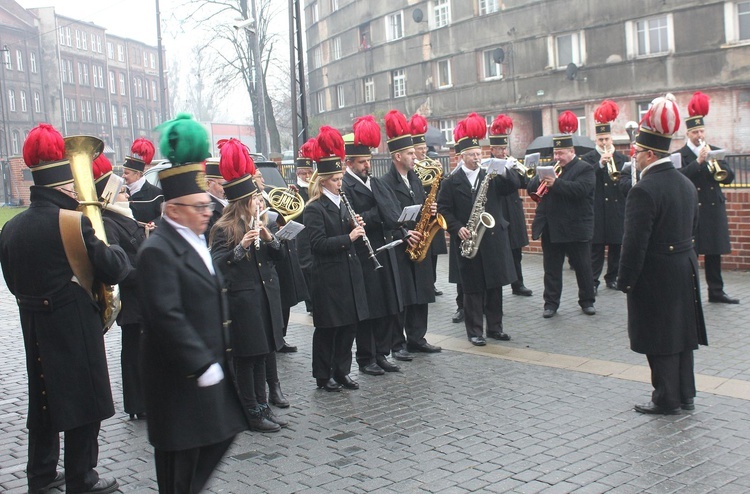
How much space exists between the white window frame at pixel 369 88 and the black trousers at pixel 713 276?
44147 mm

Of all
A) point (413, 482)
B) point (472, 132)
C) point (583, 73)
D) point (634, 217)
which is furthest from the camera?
point (583, 73)

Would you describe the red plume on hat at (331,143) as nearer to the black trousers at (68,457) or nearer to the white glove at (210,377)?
the black trousers at (68,457)

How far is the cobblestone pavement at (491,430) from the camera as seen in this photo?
5.76 metres

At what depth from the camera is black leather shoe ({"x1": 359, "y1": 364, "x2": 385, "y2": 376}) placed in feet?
28.5

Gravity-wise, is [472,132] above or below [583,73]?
below

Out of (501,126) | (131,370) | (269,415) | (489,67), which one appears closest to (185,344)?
(269,415)

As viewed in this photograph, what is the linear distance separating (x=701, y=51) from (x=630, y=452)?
101ft

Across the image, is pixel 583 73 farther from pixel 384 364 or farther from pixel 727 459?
pixel 727 459

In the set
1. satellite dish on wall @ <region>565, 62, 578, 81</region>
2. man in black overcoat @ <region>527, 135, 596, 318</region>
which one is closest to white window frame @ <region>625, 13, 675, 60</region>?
satellite dish on wall @ <region>565, 62, 578, 81</region>

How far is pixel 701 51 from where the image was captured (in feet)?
110

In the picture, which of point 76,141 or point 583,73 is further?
point 583,73

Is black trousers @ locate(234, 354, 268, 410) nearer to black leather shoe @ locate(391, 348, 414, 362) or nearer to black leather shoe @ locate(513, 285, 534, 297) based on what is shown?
black leather shoe @ locate(391, 348, 414, 362)

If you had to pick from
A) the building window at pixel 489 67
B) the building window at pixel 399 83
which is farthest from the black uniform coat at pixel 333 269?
the building window at pixel 399 83

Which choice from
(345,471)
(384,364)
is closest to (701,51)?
(384,364)
